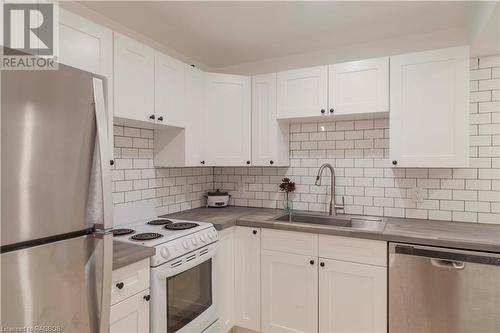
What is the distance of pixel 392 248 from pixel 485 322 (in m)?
0.61

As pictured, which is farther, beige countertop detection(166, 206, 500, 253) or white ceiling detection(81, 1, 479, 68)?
white ceiling detection(81, 1, 479, 68)

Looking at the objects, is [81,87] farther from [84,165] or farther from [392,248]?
[392,248]

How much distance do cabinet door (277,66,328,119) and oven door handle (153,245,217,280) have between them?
1289 mm

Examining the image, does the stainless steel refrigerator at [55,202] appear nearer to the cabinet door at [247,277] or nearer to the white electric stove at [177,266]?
the white electric stove at [177,266]

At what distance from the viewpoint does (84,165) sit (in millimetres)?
1100

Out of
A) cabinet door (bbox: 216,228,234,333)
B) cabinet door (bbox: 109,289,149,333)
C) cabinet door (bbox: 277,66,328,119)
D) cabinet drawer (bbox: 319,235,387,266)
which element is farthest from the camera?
cabinet door (bbox: 277,66,328,119)

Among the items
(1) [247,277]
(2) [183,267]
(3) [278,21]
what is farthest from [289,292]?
(3) [278,21]

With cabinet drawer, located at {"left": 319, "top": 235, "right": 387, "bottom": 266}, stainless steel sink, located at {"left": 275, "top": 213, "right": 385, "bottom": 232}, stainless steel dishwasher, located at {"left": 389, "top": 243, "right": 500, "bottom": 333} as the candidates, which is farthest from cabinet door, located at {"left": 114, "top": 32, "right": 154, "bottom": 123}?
stainless steel dishwasher, located at {"left": 389, "top": 243, "right": 500, "bottom": 333}

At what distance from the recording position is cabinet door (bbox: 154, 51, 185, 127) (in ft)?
7.06

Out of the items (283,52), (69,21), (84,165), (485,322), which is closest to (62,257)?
(84,165)

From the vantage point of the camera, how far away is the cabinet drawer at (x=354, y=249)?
76.9 inches

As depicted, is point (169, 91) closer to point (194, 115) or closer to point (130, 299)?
point (194, 115)

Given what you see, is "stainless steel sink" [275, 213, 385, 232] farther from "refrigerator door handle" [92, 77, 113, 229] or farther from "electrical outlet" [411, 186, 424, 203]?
"refrigerator door handle" [92, 77, 113, 229]

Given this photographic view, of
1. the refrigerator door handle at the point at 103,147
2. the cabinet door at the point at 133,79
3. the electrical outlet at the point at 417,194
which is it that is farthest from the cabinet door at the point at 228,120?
the refrigerator door handle at the point at 103,147
